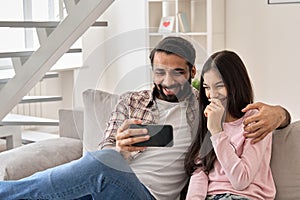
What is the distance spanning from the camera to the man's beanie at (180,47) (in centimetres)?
207

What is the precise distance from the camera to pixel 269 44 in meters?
4.33

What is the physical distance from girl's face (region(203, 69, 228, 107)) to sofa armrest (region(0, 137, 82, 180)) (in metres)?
0.85

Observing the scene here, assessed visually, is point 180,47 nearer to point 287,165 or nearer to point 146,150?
point 146,150

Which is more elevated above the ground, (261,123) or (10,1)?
(10,1)

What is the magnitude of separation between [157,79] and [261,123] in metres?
0.39

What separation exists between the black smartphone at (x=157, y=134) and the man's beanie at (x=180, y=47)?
0.25 m

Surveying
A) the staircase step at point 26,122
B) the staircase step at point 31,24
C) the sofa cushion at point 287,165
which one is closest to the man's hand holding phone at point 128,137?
the sofa cushion at point 287,165

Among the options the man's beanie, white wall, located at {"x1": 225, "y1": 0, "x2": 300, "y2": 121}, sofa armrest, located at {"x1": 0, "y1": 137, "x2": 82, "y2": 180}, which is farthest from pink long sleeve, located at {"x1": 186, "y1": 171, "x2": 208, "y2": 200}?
white wall, located at {"x1": 225, "y1": 0, "x2": 300, "y2": 121}

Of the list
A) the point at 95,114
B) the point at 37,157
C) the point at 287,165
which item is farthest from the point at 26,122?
the point at 287,165

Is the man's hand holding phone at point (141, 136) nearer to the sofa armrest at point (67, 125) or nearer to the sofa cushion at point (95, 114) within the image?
the sofa cushion at point (95, 114)

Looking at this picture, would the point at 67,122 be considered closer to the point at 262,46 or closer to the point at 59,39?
the point at 59,39

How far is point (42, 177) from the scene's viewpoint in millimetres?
2084

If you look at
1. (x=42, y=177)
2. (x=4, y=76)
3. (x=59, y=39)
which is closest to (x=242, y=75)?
(x=42, y=177)

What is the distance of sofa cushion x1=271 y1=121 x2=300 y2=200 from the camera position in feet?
6.67
